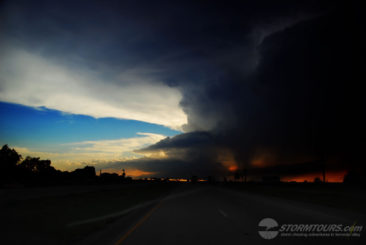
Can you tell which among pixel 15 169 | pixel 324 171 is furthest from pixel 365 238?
pixel 15 169

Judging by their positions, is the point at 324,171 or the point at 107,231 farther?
the point at 324,171

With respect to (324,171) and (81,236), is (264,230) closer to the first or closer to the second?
(81,236)

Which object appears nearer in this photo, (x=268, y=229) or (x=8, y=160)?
(x=268, y=229)

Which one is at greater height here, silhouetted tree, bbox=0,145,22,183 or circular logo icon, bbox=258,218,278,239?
silhouetted tree, bbox=0,145,22,183

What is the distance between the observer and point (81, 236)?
834 cm

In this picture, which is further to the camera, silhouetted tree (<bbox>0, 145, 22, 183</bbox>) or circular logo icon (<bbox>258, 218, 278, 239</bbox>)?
silhouetted tree (<bbox>0, 145, 22, 183</bbox>)

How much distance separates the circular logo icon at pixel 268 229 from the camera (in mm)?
7866

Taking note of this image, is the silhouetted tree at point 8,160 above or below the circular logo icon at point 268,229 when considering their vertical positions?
above

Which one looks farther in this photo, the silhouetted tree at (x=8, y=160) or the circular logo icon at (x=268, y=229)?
the silhouetted tree at (x=8, y=160)

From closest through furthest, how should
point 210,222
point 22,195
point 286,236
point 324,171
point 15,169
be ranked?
point 286,236
point 210,222
point 22,195
point 324,171
point 15,169

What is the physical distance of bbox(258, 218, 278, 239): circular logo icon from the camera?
787cm

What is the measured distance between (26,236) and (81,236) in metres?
1.60

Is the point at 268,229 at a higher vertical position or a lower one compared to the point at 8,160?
lower

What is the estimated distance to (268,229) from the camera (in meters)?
8.79
